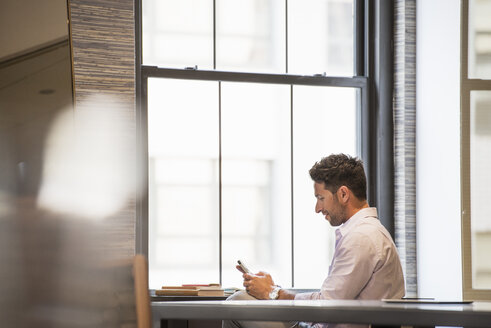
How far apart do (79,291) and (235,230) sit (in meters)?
3.31

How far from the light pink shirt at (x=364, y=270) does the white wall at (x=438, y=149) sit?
4.25 feet

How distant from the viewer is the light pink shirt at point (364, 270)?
2199mm

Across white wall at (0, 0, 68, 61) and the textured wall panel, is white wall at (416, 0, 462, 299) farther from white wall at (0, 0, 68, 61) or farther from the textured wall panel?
white wall at (0, 0, 68, 61)

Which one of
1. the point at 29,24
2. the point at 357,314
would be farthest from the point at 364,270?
the point at 29,24

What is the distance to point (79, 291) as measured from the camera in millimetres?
385

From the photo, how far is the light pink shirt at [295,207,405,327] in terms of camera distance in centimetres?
220

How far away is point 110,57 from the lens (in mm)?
3301

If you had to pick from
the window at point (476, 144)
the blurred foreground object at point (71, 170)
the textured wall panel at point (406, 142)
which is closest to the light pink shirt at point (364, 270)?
the window at point (476, 144)

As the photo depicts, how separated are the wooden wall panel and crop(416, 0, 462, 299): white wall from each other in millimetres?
1584

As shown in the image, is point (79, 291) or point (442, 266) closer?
point (79, 291)

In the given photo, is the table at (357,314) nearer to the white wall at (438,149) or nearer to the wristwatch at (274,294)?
the wristwatch at (274,294)

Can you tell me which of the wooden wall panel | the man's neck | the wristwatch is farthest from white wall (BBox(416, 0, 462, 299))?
the wooden wall panel

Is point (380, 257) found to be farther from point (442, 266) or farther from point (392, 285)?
point (442, 266)

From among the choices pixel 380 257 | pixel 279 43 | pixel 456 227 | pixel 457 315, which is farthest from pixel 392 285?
pixel 279 43
